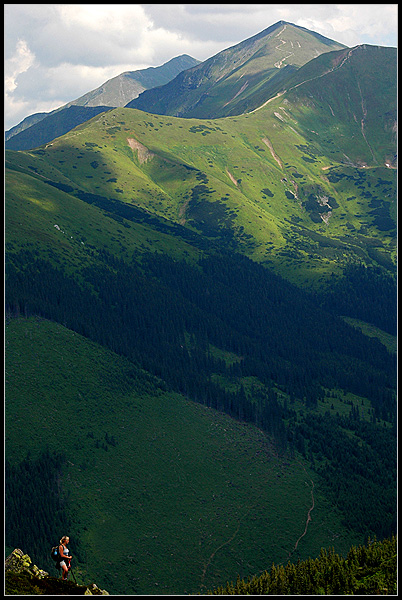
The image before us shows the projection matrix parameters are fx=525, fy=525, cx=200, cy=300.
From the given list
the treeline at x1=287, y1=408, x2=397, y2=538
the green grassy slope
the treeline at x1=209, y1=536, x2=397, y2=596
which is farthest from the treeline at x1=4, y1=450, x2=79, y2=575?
the treeline at x1=287, y1=408, x2=397, y2=538

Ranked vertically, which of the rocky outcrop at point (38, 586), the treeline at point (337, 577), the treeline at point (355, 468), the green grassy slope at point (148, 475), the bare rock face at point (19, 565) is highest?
the rocky outcrop at point (38, 586)

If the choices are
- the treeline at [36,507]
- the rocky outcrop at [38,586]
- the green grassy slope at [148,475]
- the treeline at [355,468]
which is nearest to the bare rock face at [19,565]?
the rocky outcrop at [38,586]

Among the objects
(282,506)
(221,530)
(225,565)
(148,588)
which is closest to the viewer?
(148,588)

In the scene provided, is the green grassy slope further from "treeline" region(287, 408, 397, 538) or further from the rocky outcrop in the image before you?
the rocky outcrop

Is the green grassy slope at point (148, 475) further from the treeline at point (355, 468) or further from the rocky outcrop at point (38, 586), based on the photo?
the rocky outcrop at point (38, 586)

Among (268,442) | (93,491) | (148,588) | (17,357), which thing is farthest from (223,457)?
(17,357)

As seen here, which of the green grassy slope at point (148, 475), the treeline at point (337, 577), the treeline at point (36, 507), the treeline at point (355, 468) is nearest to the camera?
the treeline at point (337, 577)

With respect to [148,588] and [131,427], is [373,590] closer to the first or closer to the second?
[148,588]
